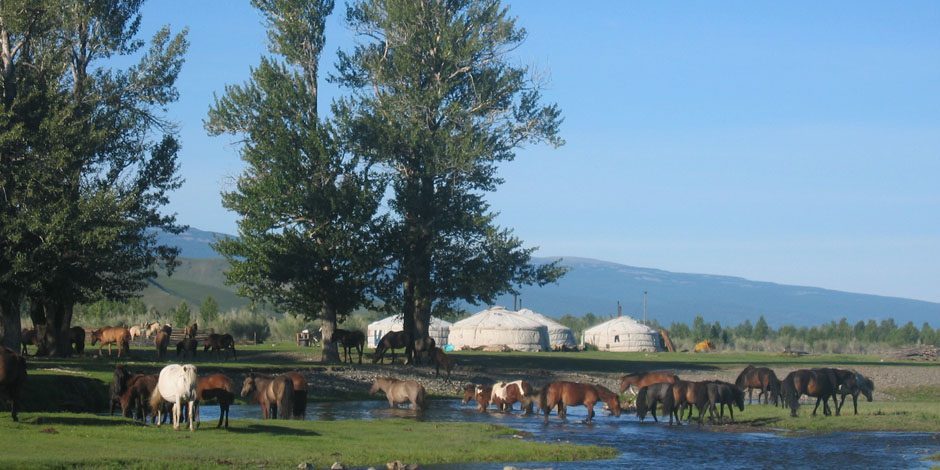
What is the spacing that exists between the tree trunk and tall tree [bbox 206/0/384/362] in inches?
1.8

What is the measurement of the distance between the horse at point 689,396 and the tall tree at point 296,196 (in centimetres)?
2062

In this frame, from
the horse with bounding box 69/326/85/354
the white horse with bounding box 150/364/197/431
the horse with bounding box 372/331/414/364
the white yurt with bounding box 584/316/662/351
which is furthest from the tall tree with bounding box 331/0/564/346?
the white yurt with bounding box 584/316/662/351

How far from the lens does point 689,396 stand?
26719mm

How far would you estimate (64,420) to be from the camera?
66.8 feet

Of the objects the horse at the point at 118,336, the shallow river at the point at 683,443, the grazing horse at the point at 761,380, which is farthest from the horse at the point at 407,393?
the horse at the point at 118,336

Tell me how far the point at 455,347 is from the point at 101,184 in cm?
4287

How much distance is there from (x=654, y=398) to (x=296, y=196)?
68.9ft

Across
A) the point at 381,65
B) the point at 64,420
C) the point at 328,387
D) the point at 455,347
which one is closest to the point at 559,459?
the point at 64,420

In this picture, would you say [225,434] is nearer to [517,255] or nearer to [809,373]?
[809,373]

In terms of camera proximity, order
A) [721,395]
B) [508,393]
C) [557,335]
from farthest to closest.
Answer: [557,335]
[508,393]
[721,395]

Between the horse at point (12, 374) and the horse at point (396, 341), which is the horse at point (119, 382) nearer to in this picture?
the horse at point (12, 374)

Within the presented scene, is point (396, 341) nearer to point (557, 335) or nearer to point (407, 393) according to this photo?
point (407, 393)

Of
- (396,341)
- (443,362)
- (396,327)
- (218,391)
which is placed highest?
(396,327)

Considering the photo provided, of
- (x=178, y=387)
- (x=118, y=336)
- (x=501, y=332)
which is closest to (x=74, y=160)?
(x=118, y=336)
